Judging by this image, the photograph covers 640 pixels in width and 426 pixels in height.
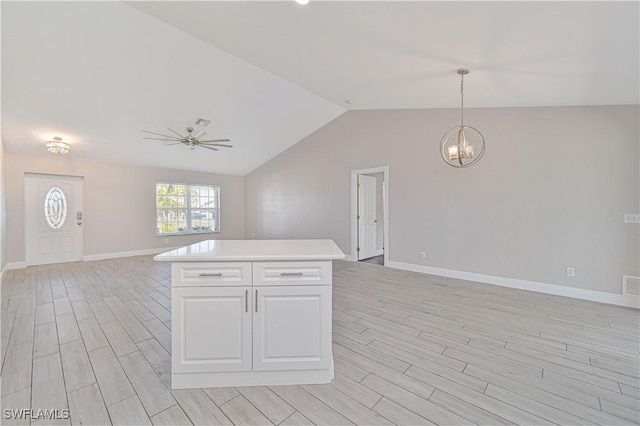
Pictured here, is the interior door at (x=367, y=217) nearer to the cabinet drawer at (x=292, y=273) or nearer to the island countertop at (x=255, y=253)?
the island countertop at (x=255, y=253)

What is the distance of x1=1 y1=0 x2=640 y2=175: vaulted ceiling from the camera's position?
215 centimetres

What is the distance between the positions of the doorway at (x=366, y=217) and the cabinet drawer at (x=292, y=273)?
368 centimetres

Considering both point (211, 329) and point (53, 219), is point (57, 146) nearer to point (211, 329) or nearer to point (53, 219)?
point (53, 219)

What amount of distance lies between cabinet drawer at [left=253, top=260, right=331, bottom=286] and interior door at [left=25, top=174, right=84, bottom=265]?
20.8ft

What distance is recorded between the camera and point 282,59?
10.7ft

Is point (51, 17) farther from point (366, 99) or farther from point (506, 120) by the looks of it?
point (506, 120)

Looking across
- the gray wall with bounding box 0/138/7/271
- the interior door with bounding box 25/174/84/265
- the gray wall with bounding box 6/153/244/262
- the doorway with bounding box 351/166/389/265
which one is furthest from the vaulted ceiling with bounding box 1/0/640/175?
the doorway with bounding box 351/166/389/265

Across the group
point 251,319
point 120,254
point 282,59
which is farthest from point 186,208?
point 251,319

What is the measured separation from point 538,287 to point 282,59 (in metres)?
4.61

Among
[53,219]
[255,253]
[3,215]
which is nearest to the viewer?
[255,253]

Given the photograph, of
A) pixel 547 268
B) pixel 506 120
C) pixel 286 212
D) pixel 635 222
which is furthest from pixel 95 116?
pixel 635 222

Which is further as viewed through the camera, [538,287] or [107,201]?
[107,201]

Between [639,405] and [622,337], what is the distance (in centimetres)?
120

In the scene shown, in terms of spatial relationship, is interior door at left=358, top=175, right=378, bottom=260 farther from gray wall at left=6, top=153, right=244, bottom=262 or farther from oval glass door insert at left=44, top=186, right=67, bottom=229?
oval glass door insert at left=44, top=186, right=67, bottom=229
